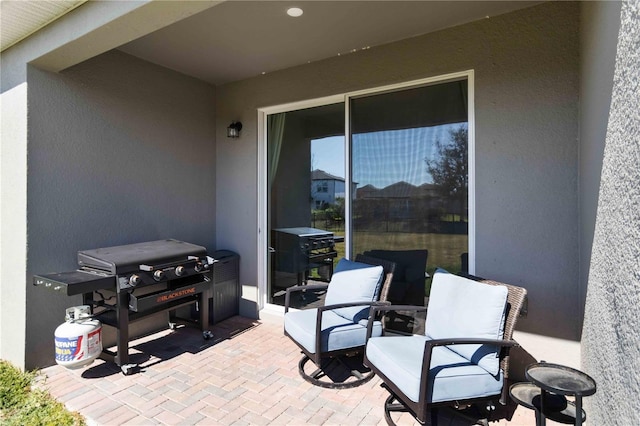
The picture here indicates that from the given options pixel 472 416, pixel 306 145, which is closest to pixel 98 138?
pixel 306 145

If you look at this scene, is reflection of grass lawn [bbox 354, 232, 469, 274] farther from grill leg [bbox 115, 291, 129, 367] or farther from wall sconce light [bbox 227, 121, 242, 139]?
grill leg [bbox 115, 291, 129, 367]

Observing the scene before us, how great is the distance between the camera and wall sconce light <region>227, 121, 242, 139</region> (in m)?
4.77

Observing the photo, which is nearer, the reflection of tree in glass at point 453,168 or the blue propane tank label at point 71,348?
the blue propane tank label at point 71,348

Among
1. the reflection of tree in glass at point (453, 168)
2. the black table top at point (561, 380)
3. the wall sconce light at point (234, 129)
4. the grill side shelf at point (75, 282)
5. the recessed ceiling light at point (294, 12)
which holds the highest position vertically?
the recessed ceiling light at point (294, 12)

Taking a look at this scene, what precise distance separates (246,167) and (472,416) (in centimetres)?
384

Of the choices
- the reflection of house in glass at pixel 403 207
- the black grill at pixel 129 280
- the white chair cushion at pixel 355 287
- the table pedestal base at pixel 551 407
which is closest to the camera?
the table pedestal base at pixel 551 407

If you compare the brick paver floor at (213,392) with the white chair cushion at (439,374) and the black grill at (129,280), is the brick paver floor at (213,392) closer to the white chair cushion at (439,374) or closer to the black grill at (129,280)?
the black grill at (129,280)

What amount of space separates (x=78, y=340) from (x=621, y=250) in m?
3.83

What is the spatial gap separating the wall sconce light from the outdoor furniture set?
104 inches

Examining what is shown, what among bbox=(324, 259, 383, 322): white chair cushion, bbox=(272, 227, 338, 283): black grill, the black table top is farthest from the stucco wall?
bbox=(272, 227, 338, 283): black grill

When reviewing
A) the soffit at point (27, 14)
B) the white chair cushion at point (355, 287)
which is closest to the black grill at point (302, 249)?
the white chair cushion at point (355, 287)

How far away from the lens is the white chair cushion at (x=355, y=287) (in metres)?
3.20

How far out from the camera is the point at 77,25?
9.02 feet

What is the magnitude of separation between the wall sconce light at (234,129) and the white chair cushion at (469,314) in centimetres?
341
